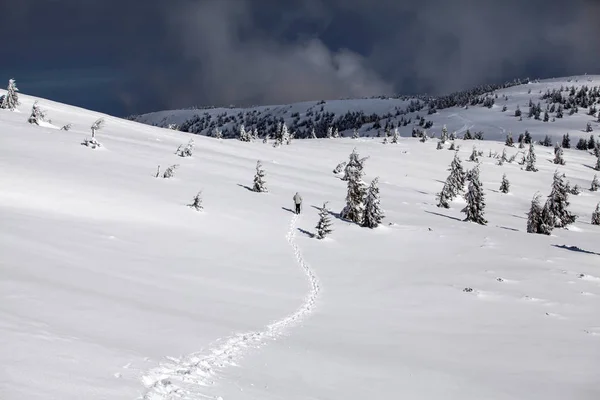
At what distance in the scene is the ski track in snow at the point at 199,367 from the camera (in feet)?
22.9

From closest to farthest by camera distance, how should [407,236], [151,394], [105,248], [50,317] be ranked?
[151,394]
[50,317]
[105,248]
[407,236]

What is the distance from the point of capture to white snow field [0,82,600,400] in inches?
317

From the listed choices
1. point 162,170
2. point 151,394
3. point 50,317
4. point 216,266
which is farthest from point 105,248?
point 162,170

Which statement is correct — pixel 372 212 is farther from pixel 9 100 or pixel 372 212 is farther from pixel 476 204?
pixel 9 100

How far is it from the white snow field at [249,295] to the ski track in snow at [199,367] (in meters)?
0.05

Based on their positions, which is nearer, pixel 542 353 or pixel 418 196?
pixel 542 353

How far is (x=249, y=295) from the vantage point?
49.7ft

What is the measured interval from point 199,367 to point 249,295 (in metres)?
6.88

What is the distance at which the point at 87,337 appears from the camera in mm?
8242

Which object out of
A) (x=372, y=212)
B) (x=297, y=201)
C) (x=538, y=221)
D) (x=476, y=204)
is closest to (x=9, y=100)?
(x=297, y=201)

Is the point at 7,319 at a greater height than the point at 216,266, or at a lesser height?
greater

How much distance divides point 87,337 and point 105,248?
28.8 ft

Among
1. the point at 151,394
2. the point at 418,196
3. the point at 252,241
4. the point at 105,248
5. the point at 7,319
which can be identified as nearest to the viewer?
the point at 151,394

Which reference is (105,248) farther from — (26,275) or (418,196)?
(418,196)
